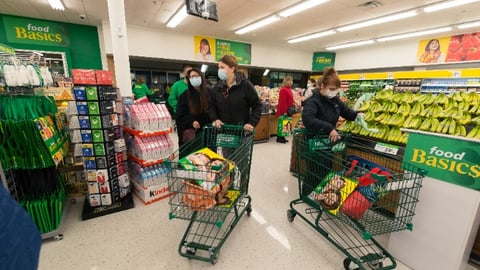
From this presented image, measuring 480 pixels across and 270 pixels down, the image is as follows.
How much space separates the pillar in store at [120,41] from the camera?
2.73 meters

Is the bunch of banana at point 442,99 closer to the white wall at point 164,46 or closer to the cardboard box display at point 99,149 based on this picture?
A: the cardboard box display at point 99,149

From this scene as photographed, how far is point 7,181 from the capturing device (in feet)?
6.18

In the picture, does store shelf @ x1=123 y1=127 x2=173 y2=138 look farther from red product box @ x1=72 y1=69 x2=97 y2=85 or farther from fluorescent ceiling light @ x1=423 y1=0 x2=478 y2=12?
fluorescent ceiling light @ x1=423 y1=0 x2=478 y2=12

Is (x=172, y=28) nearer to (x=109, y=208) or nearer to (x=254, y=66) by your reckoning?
(x=254, y=66)

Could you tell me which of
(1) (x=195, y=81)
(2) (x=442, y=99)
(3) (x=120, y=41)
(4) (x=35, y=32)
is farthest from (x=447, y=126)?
(4) (x=35, y=32)

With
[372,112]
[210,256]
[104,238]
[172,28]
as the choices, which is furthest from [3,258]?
[172,28]

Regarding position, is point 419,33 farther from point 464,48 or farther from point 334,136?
point 334,136

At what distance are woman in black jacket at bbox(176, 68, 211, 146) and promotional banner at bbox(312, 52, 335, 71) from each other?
1123 cm

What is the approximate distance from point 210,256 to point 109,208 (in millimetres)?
1490

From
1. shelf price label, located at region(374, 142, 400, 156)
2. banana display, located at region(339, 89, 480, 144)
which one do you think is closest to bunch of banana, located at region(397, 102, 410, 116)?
banana display, located at region(339, 89, 480, 144)

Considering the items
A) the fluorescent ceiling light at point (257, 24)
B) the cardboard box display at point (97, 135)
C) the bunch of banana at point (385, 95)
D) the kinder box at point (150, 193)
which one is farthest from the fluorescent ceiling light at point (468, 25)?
the cardboard box display at point (97, 135)

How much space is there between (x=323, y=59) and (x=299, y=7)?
24.2ft

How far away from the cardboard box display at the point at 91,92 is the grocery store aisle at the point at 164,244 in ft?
4.42

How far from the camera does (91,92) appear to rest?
2.30 meters
